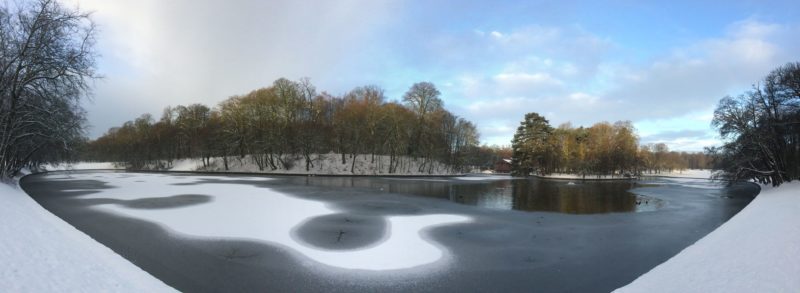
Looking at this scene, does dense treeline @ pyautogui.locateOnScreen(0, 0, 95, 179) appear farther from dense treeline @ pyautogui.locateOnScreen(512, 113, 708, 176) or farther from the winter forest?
dense treeline @ pyautogui.locateOnScreen(512, 113, 708, 176)

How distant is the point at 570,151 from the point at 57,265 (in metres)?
84.7

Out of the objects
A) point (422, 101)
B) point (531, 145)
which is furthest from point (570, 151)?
point (422, 101)

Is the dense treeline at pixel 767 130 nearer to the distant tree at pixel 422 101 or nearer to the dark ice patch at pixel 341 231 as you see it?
the dark ice patch at pixel 341 231

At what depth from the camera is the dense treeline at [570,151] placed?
7506 centimetres

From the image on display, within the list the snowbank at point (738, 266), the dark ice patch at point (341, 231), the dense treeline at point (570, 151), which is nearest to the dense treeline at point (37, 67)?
the dark ice patch at point (341, 231)

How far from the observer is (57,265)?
6758 millimetres

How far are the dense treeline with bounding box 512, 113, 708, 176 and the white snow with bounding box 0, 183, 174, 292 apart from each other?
74628 mm

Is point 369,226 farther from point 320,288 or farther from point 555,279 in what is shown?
point 555,279

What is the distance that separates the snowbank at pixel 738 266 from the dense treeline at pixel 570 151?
217 ft

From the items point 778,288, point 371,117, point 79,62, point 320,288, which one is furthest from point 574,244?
point 371,117

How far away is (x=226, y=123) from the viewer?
224ft

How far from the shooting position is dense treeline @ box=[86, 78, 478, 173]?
6525cm

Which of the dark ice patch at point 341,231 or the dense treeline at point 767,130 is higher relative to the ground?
the dense treeline at point 767,130

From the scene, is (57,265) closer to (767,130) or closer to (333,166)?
(767,130)
